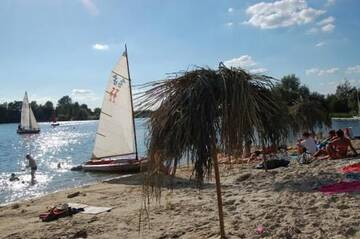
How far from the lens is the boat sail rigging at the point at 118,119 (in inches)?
878

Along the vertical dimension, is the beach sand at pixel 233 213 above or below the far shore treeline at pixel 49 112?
below

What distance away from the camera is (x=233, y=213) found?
804 cm

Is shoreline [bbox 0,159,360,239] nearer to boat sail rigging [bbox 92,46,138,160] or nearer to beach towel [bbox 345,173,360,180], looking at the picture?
beach towel [bbox 345,173,360,180]

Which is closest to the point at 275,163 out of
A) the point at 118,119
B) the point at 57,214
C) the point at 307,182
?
the point at 307,182

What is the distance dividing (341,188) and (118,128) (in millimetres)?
15499

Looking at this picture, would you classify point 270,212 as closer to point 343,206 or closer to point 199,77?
point 343,206

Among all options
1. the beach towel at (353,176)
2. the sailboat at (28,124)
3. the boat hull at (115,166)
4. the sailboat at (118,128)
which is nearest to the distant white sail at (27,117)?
the sailboat at (28,124)

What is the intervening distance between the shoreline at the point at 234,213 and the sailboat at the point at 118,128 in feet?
30.3

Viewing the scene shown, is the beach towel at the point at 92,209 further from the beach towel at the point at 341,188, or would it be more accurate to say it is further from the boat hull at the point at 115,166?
the boat hull at the point at 115,166

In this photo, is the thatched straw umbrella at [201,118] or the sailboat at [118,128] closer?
the thatched straw umbrella at [201,118]

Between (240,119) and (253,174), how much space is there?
765 centimetres

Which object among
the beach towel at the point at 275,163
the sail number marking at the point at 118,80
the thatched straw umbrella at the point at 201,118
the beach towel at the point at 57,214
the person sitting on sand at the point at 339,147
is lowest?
the beach towel at the point at 57,214

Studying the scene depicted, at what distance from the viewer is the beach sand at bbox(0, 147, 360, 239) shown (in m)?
6.67

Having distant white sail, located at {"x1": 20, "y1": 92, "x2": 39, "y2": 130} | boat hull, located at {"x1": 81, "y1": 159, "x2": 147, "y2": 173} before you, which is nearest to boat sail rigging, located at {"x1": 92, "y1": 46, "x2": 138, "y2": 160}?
boat hull, located at {"x1": 81, "y1": 159, "x2": 147, "y2": 173}
